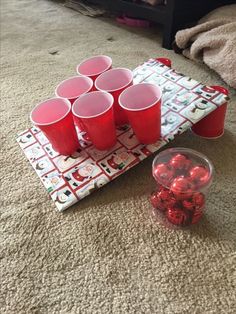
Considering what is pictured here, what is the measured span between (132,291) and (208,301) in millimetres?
130

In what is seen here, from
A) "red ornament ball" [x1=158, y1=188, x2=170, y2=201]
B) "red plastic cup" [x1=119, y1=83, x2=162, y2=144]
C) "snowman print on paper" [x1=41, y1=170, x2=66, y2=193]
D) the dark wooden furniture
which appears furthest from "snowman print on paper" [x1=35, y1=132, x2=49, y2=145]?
the dark wooden furniture

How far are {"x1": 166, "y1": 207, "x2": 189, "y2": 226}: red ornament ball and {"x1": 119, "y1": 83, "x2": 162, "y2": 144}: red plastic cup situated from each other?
0.60 feet

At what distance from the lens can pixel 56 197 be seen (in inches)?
25.7

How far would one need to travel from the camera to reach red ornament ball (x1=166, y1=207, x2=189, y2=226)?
1.88 ft

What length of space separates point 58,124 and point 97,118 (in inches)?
3.5

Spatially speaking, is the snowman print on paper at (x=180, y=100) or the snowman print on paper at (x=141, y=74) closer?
the snowman print on paper at (x=180, y=100)

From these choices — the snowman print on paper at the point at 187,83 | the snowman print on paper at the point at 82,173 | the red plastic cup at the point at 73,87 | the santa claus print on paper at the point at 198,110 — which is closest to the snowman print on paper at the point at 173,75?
the snowman print on paper at the point at 187,83

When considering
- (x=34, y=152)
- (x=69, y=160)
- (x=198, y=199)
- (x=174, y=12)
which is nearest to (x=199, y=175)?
(x=198, y=199)

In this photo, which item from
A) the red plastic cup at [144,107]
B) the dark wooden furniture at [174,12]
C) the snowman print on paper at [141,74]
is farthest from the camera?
the dark wooden furniture at [174,12]

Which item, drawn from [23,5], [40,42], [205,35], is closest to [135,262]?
[205,35]

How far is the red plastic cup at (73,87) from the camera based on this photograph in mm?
735

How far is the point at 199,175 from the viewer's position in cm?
56

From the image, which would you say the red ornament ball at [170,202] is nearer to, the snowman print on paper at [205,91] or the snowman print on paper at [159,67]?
the snowman print on paper at [205,91]

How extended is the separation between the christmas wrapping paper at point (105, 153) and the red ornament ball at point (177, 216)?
0.15 meters
